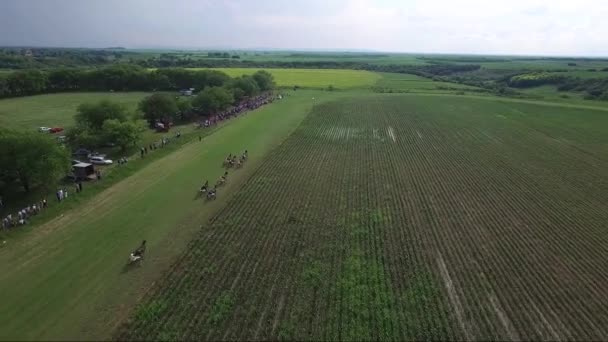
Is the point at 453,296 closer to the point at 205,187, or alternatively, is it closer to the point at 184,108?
the point at 205,187

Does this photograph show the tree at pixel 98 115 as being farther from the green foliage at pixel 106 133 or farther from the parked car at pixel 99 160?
the parked car at pixel 99 160

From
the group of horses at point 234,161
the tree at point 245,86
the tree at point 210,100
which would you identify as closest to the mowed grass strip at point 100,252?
the group of horses at point 234,161

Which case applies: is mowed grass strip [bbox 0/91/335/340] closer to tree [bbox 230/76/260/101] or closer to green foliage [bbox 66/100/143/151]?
green foliage [bbox 66/100/143/151]

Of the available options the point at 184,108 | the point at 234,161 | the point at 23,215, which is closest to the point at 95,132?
the point at 234,161

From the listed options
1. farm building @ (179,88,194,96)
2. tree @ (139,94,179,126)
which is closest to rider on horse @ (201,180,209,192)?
tree @ (139,94,179,126)

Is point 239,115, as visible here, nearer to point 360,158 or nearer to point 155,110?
point 155,110

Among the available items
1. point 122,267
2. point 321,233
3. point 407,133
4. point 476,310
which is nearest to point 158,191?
point 122,267
